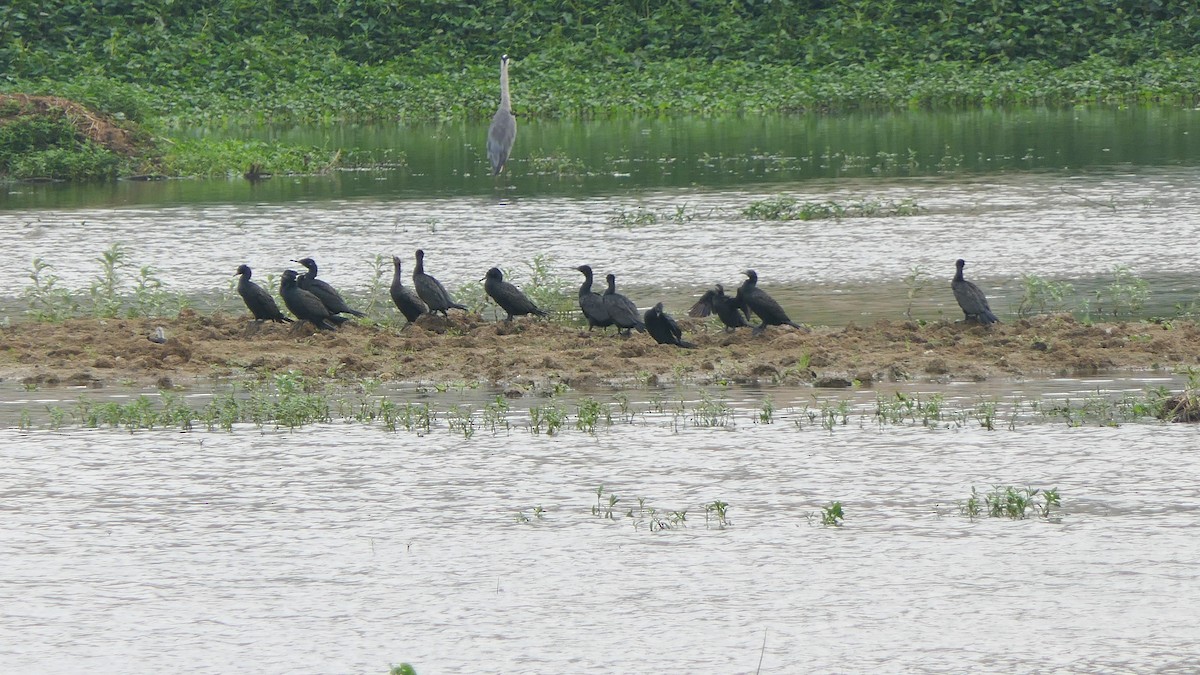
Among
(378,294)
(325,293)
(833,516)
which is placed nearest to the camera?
(833,516)

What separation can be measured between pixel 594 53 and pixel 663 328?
1185 inches

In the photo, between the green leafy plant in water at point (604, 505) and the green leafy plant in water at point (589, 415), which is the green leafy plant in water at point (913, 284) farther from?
the green leafy plant in water at point (604, 505)

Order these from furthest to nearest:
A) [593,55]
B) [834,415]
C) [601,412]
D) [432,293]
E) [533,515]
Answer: [593,55] < [432,293] < [601,412] < [834,415] < [533,515]

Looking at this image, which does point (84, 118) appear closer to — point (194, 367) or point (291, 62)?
point (291, 62)

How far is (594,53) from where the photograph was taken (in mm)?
41875

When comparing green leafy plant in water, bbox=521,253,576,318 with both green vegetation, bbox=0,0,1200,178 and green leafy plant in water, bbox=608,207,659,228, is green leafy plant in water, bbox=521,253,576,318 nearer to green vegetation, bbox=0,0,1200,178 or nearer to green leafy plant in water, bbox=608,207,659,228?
green leafy plant in water, bbox=608,207,659,228

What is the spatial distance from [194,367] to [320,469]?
3226 mm

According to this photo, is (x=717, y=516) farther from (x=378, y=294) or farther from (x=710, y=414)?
(x=378, y=294)

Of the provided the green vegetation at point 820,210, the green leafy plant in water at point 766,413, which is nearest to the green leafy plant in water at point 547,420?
the green leafy plant in water at point 766,413

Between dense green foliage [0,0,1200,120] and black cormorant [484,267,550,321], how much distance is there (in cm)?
2308

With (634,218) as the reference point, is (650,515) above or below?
below

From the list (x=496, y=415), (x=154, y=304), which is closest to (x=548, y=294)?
(x=154, y=304)

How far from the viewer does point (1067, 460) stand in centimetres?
918

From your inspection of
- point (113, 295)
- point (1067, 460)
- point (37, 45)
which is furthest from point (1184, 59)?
point (1067, 460)
